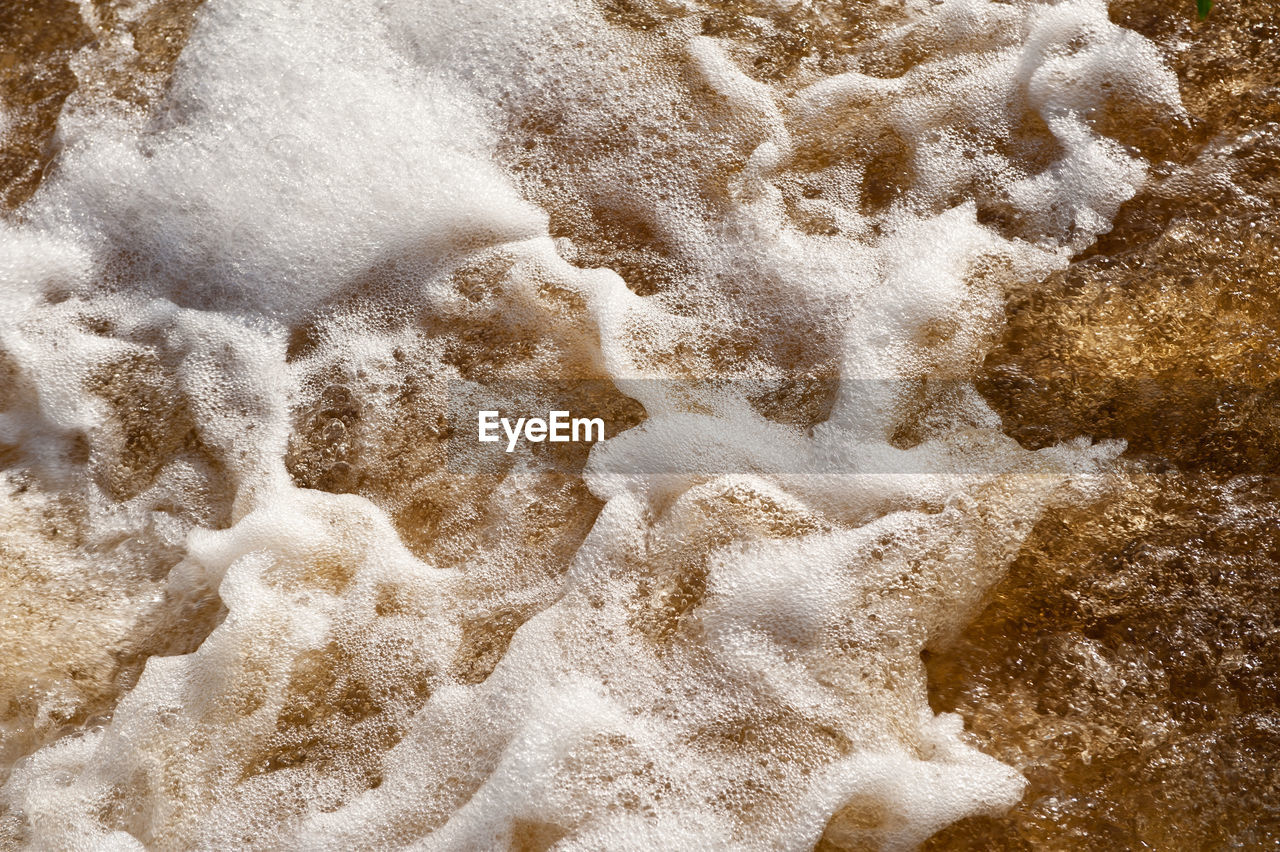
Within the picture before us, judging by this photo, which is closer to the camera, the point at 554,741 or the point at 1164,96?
the point at 554,741

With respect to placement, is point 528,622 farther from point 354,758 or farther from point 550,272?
point 550,272

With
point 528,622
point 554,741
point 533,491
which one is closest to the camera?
point 554,741

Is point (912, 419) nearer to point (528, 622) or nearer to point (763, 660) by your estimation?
point (763, 660)

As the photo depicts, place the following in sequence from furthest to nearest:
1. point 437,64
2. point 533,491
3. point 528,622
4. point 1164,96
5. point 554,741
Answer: point 437,64 < point 1164,96 < point 533,491 < point 528,622 < point 554,741

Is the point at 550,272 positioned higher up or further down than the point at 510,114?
further down

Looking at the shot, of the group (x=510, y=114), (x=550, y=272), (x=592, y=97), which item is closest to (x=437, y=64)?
(x=510, y=114)

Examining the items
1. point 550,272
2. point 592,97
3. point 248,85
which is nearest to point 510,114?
point 592,97

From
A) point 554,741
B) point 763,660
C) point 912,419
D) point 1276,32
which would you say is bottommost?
point 554,741
